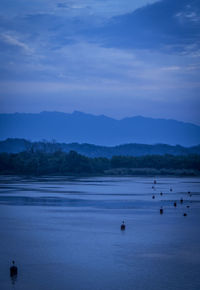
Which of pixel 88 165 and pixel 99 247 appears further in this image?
pixel 88 165

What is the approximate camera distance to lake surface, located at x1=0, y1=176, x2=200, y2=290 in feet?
77.5

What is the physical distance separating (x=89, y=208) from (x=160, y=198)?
48.9 ft

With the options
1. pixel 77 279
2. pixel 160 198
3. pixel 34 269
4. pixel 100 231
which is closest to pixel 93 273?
pixel 77 279

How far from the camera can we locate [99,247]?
30.8 m

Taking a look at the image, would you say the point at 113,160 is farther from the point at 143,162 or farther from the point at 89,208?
the point at 89,208

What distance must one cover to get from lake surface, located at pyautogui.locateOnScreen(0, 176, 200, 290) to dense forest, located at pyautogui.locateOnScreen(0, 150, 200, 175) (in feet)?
254

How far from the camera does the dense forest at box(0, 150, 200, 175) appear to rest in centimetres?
13100

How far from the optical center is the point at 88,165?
13275 cm

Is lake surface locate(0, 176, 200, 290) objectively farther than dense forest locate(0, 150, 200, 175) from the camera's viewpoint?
No

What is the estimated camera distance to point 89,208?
52.0 metres

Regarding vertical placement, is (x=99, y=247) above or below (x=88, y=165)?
below

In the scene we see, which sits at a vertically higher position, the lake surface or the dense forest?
the dense forest

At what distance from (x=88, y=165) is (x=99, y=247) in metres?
102

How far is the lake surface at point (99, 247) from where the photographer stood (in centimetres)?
2361
